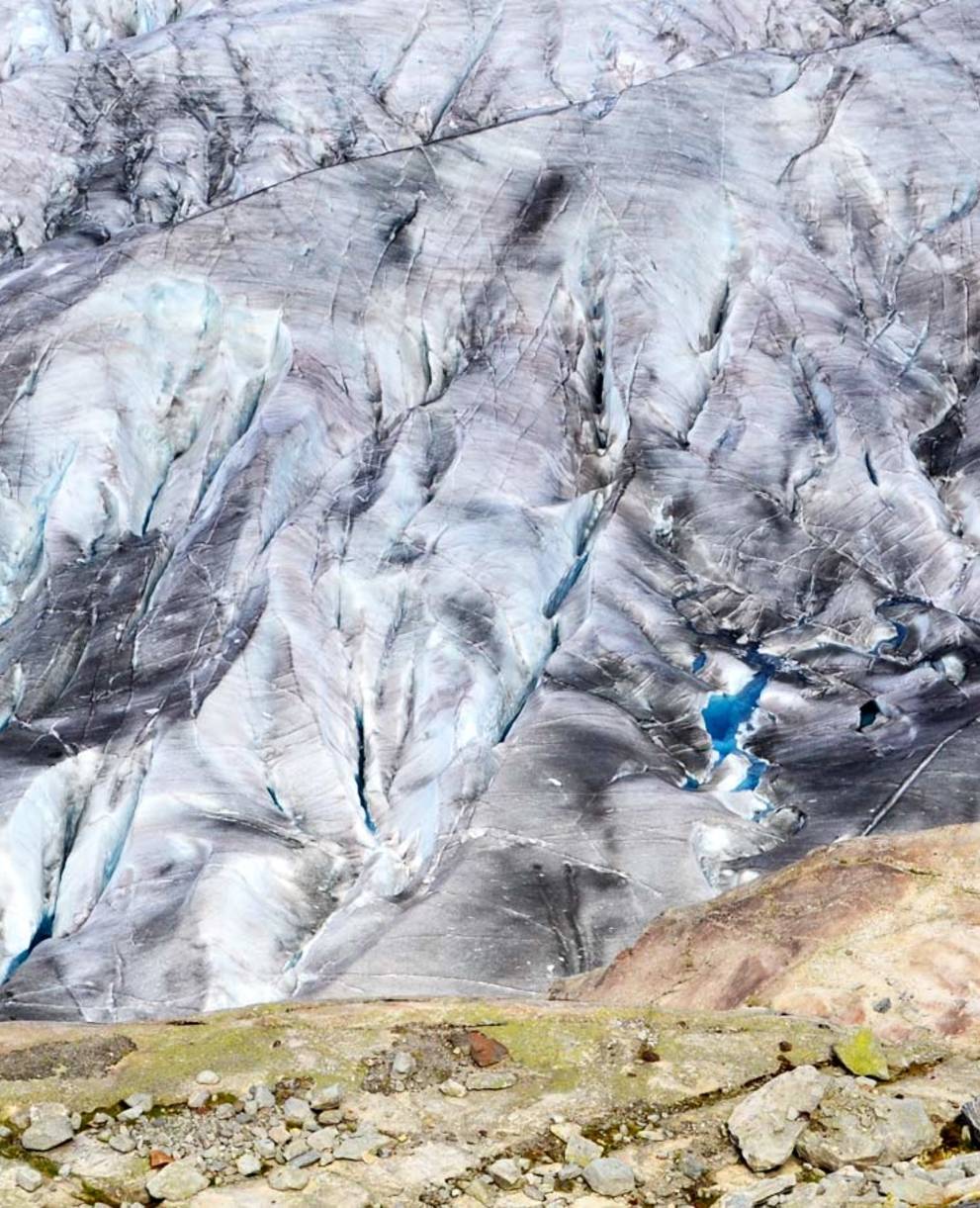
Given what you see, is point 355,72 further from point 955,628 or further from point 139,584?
point 955,628

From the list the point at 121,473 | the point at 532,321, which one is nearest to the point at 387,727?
the point at 121,473

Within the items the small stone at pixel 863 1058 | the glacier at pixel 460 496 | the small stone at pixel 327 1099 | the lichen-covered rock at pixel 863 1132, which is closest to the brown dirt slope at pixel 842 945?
the small stone at pixel 863 1058

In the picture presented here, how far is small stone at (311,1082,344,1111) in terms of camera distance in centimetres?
1201

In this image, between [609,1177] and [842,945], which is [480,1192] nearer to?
[609,1177]

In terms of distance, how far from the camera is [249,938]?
89.6ft

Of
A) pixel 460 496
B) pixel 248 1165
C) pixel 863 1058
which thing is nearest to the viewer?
pixel 248 1165

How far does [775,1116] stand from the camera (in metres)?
11.4

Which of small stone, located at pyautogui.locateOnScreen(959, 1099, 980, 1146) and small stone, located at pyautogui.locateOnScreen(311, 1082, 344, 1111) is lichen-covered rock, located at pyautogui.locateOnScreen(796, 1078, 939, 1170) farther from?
small stone, located at pyautogui.locateOnScreen(311, 1082, 344, 1111)

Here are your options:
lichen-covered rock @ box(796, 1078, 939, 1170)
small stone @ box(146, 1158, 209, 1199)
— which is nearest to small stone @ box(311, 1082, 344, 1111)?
small stone @ box(146, 1158, 209, 1199)

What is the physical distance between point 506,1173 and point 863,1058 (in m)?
2.78

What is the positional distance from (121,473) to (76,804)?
8737 mm

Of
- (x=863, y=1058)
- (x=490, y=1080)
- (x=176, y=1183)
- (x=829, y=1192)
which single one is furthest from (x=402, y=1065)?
(x=829, y=1192)

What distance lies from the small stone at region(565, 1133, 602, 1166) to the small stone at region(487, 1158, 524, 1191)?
0.35m

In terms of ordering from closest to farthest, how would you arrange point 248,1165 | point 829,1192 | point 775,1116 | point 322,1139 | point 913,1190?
point 913,1190 < point 829,1192 < point 248,1165 < point 775,1116 < point 322,1139
